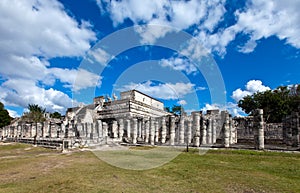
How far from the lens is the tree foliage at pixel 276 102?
34.4 meters

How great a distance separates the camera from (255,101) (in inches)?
1544

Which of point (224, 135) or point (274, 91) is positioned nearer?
point (224, 135)

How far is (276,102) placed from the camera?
35219 millimetres

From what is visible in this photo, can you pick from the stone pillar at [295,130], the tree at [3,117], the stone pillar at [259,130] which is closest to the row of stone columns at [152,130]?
the stone pillar at [259,130]


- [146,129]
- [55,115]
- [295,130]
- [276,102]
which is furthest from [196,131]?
[55,115]

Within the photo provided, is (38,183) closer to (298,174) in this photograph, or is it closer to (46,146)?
(298,174)

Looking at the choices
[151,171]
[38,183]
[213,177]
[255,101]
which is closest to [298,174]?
[213,177]

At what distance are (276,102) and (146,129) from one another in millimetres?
27956

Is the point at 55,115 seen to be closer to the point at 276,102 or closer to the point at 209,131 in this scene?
the point at 209,131

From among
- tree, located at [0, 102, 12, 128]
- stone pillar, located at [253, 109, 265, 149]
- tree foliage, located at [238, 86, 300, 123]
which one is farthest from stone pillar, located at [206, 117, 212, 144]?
tree, located at [0, 102, 12, 128]

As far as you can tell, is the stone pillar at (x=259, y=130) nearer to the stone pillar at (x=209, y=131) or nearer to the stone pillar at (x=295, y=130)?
the stone pillar at (x=295, y=130)

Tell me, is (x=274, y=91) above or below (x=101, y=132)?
above

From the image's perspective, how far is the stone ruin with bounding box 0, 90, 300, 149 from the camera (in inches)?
620

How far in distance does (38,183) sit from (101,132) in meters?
18.6
